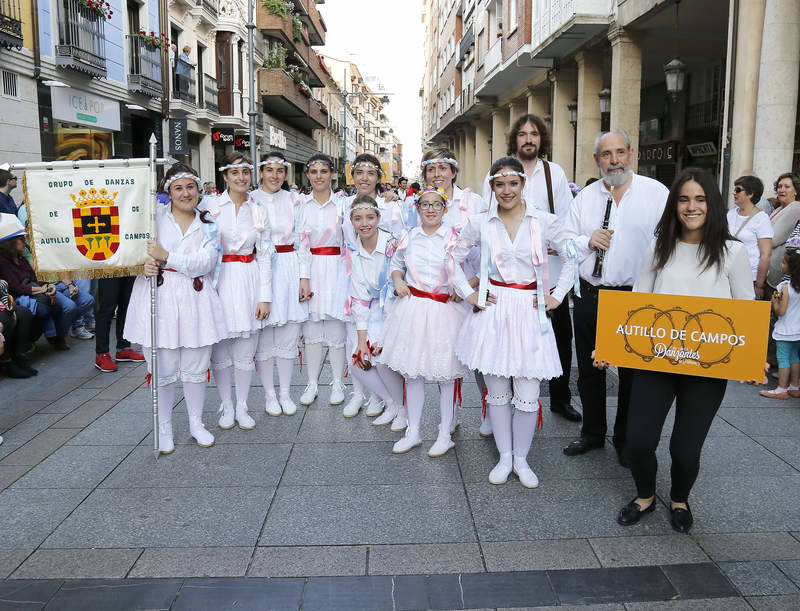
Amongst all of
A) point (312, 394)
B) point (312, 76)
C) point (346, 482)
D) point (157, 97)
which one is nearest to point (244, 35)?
point (157, 97)

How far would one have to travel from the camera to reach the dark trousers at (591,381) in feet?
15.5

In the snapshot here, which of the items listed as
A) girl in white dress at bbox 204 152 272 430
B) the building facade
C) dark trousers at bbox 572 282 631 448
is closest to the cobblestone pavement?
dark trousers at bbox 572 282 631 448

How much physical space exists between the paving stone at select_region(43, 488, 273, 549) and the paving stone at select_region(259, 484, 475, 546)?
0.47 feet

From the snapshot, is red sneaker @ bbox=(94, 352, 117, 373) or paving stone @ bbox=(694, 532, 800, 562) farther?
red sneaker @ bbox=(94, 352, 117, 373)

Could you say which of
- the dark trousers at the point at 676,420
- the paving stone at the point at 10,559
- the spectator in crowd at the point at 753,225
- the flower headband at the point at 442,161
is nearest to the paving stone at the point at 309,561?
the paving stone at the point at 10,559

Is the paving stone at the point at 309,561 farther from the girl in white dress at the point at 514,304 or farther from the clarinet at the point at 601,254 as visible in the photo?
the clarinet at the point at 601,254

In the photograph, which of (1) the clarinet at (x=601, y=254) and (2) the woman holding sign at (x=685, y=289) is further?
(1) the clarinet at (x=601, y=254)

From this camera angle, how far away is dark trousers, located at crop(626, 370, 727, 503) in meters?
3.64

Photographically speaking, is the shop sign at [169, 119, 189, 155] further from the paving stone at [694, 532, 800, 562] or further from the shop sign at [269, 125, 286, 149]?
the paving stone at [694, 532, 800, 562]

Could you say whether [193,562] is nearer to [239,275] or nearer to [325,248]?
[239,275]

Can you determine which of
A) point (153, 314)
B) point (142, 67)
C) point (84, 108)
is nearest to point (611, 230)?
point (153, 314)

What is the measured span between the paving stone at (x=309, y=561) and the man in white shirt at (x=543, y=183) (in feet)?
8.26

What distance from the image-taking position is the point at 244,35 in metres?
30.2

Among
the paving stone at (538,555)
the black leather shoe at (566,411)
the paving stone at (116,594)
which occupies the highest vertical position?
the black leather shoe at (566,411)
